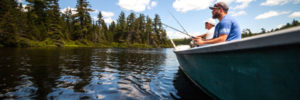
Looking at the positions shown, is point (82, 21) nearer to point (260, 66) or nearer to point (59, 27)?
point (59, 27)

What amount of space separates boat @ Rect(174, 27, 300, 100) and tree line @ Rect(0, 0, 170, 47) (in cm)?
395

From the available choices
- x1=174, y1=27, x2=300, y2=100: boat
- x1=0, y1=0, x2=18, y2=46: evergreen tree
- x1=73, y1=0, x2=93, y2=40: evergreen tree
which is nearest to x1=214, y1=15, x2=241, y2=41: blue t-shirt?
x1=174, y1=27, x2=300, y2=100: boat

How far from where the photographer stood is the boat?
4.08 feet

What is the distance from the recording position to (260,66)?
5.02 ft

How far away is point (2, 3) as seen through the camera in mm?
26734

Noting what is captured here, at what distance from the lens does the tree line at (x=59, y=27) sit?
80.8 ft

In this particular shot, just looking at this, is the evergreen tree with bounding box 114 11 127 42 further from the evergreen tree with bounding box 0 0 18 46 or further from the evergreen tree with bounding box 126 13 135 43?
the evergreen tree with bounding box 0 0 18 46

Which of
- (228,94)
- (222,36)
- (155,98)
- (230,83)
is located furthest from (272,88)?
(155,98)

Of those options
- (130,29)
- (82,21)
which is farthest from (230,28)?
(130,29)

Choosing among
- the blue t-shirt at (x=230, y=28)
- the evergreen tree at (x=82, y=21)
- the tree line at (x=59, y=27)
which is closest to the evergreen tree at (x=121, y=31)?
the tree line at (x=59, y=27)

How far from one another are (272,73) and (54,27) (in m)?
39.8

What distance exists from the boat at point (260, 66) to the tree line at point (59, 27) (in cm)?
395

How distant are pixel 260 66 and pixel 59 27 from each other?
4017 centimetres

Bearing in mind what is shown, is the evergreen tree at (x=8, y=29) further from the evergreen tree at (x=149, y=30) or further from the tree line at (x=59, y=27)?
the evergreen tree at (x=149, y=30)
